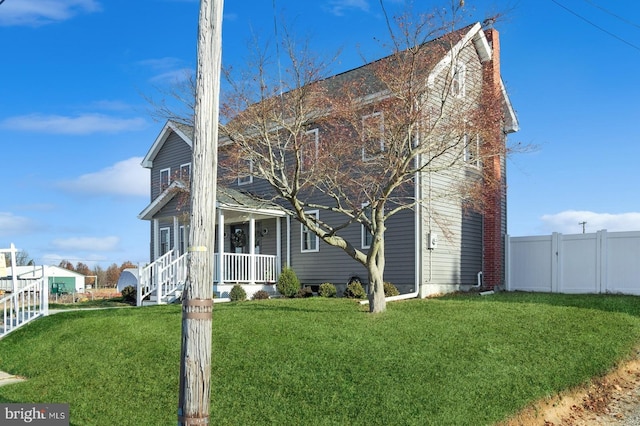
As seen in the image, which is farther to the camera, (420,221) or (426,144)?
(420,221)

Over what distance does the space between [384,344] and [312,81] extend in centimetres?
622

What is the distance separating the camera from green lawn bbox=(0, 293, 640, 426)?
24.2 ft

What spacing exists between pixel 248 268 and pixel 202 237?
15166mm

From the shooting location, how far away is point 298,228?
20562 millimetres

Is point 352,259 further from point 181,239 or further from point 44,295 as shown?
point 44,295

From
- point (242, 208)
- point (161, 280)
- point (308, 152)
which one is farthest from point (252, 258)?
point (308, 152)

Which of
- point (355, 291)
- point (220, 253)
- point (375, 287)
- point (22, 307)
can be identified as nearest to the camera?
point (375, 287)

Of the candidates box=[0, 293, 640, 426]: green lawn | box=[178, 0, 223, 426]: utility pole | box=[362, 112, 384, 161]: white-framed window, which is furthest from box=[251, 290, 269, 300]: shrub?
box=[178, 0, 223, 426]: utility pole

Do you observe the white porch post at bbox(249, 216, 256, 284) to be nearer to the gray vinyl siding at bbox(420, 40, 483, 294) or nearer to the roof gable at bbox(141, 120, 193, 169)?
the roof gable at bbox(141, 120, 193, 169)

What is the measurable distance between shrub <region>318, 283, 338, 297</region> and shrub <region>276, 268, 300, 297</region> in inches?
45.6

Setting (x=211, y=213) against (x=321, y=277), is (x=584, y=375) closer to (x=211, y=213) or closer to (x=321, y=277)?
(x=211, y=213)

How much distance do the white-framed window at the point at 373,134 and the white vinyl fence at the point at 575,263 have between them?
820 cm

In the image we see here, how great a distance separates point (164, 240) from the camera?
81.5ft

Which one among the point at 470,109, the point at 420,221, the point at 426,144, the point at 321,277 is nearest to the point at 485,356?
the point at 426,144
